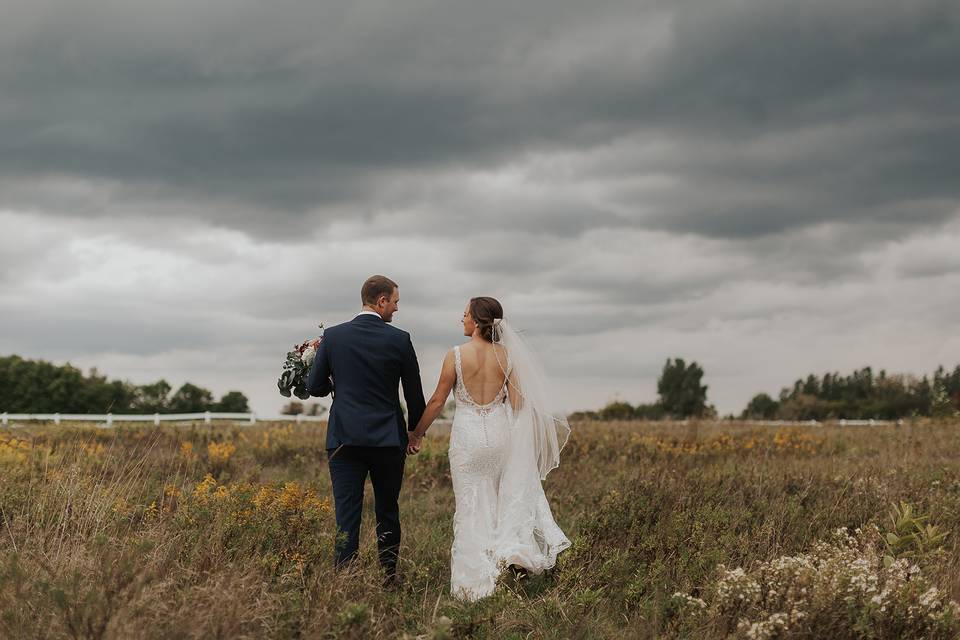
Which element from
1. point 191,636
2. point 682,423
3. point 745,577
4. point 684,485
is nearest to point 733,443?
point 682,423

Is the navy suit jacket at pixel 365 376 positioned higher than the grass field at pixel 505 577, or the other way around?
the navy suit jacket at pixel 365 376

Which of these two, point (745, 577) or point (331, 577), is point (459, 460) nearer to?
point (331, 577)

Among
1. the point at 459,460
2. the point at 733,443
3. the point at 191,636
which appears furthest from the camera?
the point at 733,443

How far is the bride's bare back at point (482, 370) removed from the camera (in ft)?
24.5

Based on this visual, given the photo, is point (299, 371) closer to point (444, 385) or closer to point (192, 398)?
point (444, 385)

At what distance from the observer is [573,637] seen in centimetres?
592

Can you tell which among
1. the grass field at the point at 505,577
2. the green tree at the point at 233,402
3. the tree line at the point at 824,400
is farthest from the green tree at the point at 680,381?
the grass field at the point at 505,577

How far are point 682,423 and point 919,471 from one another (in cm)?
987

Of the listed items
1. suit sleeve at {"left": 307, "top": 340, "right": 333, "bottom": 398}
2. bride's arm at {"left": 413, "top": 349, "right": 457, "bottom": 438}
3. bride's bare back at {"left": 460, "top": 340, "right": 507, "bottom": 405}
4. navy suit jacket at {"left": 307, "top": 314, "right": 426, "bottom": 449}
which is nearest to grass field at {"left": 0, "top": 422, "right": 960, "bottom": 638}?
navy suit jacket at {"left": 307, "top": 314, "right": 426, "bottom": 449}

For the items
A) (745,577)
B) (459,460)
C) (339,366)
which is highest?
(339,366)

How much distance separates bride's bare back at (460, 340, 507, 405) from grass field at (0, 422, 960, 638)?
147cm

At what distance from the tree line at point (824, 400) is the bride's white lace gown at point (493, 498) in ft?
59.3

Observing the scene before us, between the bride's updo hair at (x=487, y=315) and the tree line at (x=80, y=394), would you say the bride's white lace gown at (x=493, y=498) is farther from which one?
the tree line at (x=80, y=394)

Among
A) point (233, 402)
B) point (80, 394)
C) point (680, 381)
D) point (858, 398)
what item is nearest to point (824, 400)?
point (858, 398)
